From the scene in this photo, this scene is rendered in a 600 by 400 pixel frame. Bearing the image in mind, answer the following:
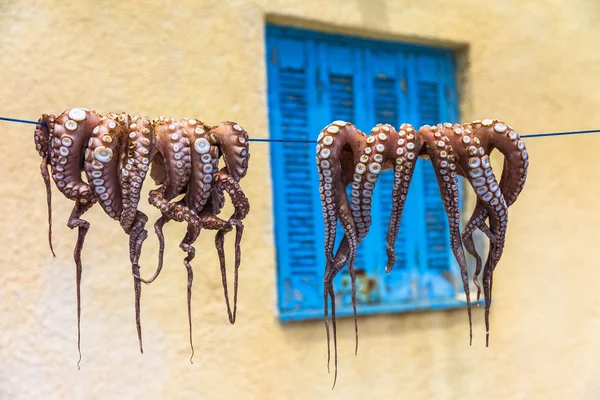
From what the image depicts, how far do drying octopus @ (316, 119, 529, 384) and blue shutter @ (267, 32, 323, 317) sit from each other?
4.00 feet

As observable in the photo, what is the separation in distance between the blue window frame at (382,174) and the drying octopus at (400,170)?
1.23 metres

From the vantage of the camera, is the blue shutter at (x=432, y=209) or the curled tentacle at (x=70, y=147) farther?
the blue shutter at (x=432, y=209)

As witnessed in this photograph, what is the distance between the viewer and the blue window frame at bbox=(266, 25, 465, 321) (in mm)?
2691

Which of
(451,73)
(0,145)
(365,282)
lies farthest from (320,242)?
(0,145)

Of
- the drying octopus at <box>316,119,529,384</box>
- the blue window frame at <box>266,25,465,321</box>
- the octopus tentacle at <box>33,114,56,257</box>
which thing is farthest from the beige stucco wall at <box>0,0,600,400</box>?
the drying octopus at <box>316,119,529,384</box>

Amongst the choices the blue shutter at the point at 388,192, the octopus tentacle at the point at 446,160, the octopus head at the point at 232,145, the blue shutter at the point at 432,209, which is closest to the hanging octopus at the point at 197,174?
the octopus head at the point at 232,145

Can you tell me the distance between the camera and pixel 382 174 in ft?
9.31

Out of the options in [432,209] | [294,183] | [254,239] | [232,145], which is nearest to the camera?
[232,145]

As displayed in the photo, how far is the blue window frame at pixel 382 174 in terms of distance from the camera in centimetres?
269

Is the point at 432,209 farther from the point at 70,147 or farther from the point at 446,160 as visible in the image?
the point at 70,147

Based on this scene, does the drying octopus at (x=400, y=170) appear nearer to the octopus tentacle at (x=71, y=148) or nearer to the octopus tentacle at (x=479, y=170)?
the octopus tentacle at (x=479, y=170)

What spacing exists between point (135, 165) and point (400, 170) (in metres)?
0.66

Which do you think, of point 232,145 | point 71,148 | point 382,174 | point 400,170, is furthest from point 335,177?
point 382,174

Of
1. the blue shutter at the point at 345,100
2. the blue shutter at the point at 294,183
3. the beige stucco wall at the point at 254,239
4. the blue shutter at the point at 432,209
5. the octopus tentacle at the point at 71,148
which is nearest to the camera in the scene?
the octopus tentacle at the point at 71,148
